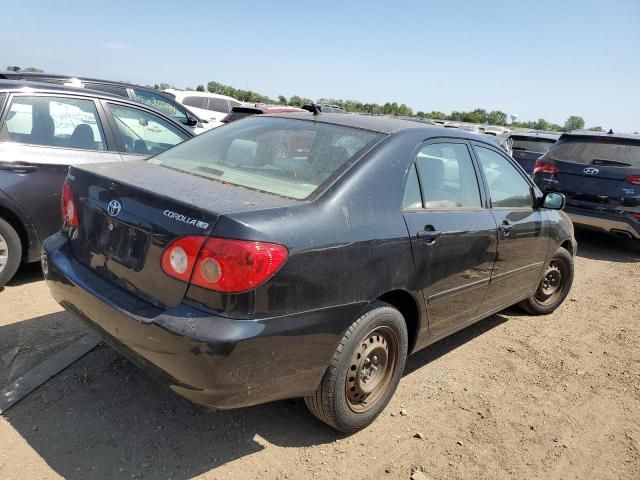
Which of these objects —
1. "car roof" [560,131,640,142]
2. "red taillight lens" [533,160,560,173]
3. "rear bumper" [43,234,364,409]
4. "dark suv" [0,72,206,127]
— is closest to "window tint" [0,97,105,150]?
"rear bumper" [43,234,364,409]

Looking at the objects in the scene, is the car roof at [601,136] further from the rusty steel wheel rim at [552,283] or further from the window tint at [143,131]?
the window tint at [143,131]

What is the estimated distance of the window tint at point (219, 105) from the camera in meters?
18.3

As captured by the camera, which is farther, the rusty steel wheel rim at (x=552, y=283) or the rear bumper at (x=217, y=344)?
the rusty steel wheel rim at (x=552, y=283)

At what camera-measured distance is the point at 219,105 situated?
60.6ft

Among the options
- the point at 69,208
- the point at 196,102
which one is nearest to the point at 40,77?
the point at 69,208

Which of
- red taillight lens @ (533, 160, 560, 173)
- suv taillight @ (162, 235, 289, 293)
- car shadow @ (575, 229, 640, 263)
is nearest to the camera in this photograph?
suv taillight @ (162, 235, 289, 293)

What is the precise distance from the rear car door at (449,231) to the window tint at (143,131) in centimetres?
304

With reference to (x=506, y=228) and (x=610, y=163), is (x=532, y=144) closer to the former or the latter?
(x=610, y=163)

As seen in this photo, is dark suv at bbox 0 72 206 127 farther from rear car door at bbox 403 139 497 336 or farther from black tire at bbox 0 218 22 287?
rear car door at bbox 403 139 497 336

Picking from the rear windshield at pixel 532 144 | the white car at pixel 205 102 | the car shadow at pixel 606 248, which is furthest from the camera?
the white car at pixel 205 102

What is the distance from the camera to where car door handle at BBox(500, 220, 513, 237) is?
3.66 meters

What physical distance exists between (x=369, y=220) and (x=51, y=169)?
9.86 feet

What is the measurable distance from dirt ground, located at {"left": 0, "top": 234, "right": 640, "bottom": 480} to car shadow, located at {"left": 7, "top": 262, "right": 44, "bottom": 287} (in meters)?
0.32

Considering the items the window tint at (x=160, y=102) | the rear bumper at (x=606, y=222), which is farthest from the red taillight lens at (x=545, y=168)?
the window tint at (x=160, y=102)
